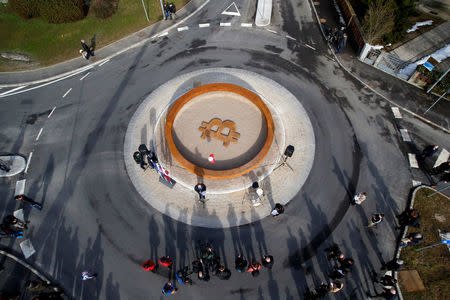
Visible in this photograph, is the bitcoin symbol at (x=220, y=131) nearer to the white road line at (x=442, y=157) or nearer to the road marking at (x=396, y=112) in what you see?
the road marking at (x=396, y=112)

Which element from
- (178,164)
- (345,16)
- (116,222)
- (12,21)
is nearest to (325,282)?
(178,164)

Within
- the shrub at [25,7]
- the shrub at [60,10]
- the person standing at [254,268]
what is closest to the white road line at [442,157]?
the person standing at [254,268]

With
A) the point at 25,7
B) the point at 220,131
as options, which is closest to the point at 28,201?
the point at 220,131

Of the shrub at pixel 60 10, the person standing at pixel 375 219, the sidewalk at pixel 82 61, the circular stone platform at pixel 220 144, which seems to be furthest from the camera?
the shrub at pixel 60 10

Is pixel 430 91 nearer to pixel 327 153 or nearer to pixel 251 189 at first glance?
pixel 327 153

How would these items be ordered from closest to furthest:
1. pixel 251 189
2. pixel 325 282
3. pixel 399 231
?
pixel 325 282
pixel 399 231
pixel 251 189

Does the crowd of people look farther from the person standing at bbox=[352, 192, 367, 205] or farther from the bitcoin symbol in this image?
the bitcoin symbol

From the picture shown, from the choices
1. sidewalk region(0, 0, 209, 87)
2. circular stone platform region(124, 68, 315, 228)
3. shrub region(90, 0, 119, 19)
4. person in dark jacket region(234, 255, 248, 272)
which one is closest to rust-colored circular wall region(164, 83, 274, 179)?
circular stone platform region(124, 68, 315, 228)
